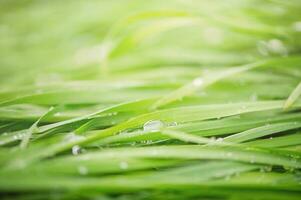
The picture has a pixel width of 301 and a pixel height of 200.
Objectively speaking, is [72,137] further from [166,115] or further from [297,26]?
[297,26]

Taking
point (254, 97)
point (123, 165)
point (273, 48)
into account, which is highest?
point (273, 48)

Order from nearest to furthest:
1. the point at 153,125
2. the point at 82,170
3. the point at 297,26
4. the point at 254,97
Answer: the point at 82,170, the point at 153,125, the point at 254,97, the point at 297,26

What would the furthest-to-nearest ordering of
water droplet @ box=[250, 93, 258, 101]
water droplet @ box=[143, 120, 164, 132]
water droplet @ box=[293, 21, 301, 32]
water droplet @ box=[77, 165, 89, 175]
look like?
1. water droplet @ box=[293, 21, 301, 32]
2. water droplet @ box=[250, 93, 258, 101]
3. water droplet @ box=[143, 120, 164, 132]
4. water droplet @ box=[77, 165, 89, 175]

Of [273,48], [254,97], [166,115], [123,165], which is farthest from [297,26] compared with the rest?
[123,165]

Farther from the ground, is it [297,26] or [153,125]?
[297,26]

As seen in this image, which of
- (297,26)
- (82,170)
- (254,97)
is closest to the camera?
(82,170)

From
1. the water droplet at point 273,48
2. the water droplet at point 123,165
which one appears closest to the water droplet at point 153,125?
the water droplet at point 123,165

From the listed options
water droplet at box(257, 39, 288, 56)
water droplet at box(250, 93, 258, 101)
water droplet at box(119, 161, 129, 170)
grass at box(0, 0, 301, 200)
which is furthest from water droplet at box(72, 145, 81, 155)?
water droplet at box(257, 39, 288, 56)

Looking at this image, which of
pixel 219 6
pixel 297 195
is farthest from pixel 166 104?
pixel 219 6

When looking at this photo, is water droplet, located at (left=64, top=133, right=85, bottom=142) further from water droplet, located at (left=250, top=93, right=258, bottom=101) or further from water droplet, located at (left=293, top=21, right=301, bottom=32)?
water droplet, located at (left=293, top=21, right=301, bottom=32)

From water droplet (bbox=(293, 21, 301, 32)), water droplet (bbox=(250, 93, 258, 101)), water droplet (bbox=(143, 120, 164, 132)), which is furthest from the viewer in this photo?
water droplet (bbox=(293, 21, 301, 32))
